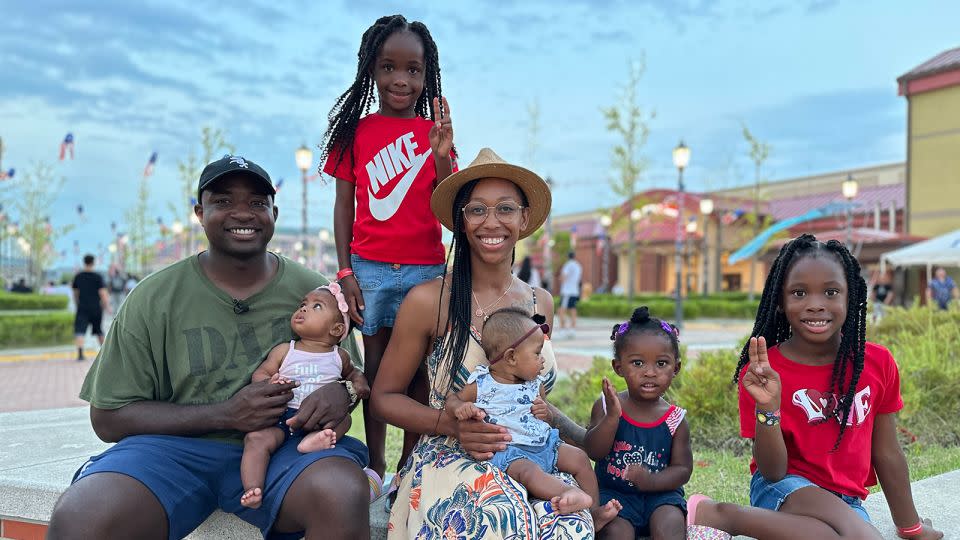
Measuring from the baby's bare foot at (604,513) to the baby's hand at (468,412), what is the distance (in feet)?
1.79

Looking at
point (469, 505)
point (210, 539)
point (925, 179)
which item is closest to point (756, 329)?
point (469, 505)

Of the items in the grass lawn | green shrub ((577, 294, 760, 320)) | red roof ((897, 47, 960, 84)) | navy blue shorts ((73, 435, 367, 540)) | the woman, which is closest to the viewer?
the woman

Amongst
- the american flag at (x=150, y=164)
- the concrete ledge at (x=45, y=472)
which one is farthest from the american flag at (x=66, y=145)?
the concrete ledge at (x=45, y=472)

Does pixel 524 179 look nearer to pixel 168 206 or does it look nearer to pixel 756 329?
pixel 756 329

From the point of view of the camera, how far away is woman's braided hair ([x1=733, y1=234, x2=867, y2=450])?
2.78 metres

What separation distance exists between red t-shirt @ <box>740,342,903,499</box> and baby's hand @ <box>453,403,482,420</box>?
107 cm

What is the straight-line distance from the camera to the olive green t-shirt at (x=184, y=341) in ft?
9.02

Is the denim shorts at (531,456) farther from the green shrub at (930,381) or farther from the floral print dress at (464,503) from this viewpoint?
the green shrub at (930,381)

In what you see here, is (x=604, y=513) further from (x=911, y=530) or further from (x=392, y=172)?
(x=392, y=172)

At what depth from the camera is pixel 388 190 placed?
130 inches

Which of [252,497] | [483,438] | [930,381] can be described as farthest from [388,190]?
[930,381]

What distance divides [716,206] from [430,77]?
30578 mm

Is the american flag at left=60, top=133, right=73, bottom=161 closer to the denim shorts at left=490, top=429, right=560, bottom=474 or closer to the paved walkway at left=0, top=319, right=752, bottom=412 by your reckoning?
the paved walkway at left=0, top=319, right=752, bottom=412

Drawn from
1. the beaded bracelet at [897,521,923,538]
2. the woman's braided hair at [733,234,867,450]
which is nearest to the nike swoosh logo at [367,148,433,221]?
the woman's braided hair at [733,234,867,450]
